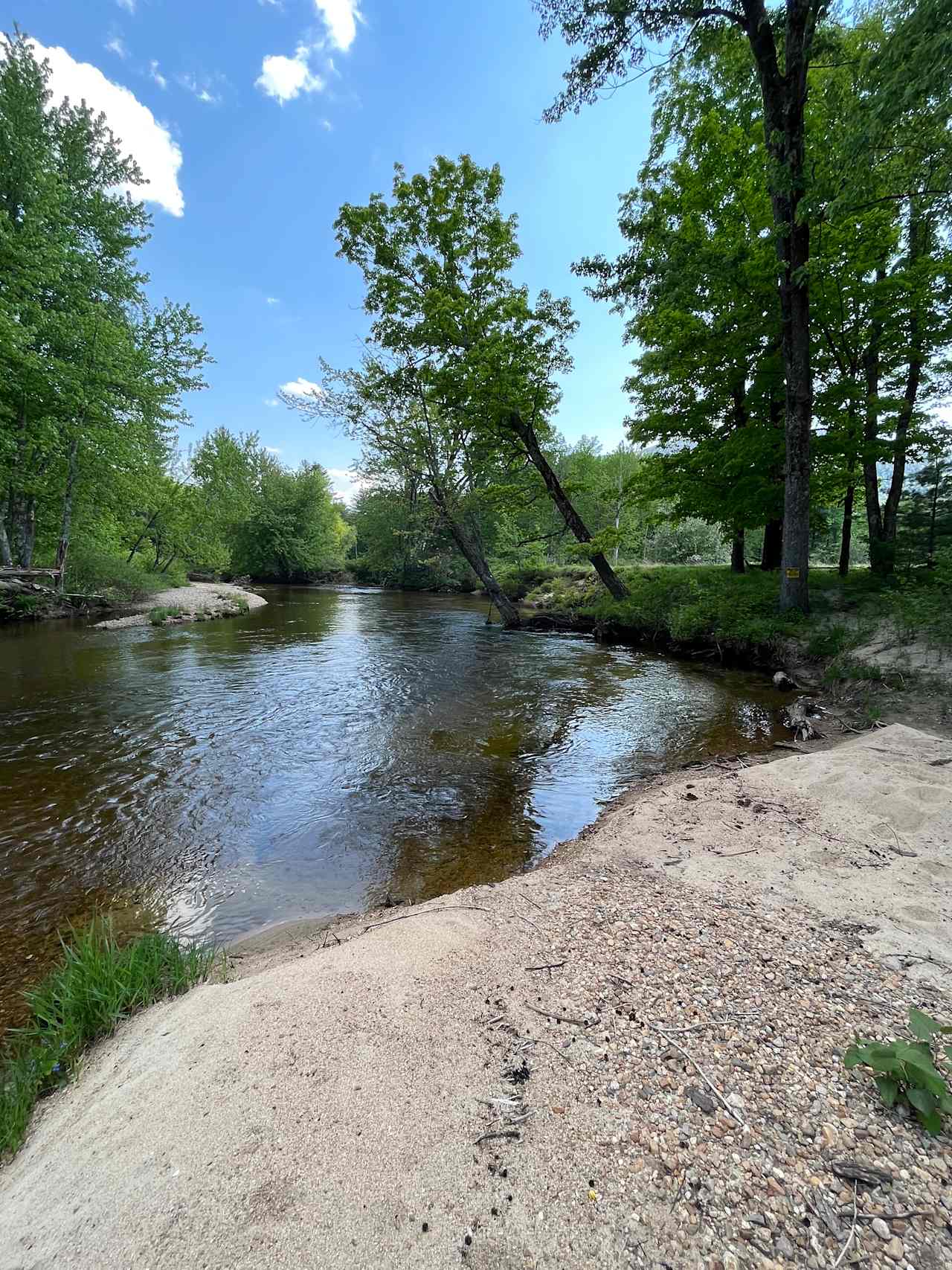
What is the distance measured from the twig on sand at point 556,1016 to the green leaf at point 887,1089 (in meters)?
1.01

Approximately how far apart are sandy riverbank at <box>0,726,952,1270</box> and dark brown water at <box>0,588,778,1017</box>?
48.0 inches

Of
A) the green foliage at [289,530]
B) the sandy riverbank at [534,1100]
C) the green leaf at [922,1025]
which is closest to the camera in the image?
the sandy riverbank at [534,1100]

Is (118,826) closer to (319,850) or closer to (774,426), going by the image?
(319,850)

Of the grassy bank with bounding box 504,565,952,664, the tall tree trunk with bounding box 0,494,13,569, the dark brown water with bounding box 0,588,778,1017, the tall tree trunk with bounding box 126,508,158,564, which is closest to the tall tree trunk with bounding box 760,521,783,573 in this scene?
the grassy bank with bounding box 504,565,952,664

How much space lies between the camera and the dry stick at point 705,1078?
5.53 feet

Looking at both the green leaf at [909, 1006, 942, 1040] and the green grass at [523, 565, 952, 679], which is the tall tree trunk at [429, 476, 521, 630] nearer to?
the green grass at [523, 565, 952, 679]

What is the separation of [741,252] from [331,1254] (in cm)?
1532

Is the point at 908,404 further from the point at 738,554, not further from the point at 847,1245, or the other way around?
the point at 847,1245

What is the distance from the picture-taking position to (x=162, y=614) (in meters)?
18.8

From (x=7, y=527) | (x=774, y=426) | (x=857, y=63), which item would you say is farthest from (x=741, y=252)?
(x=7, y=527)

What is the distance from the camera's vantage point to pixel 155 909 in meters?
3.85

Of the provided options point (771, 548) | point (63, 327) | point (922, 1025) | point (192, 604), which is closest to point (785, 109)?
point (771, 548)

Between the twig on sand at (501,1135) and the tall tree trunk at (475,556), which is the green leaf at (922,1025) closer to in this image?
the twig on sand at (501,1135)

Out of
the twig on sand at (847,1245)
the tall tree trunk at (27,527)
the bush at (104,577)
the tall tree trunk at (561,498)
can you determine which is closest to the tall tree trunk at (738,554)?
the tall tree trunk at (561,498)
